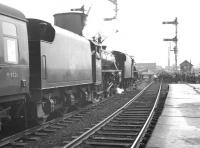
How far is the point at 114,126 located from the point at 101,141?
227 cm

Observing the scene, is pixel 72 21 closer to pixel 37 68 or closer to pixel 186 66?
pixel 37 68

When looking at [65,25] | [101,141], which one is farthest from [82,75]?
[101,141]

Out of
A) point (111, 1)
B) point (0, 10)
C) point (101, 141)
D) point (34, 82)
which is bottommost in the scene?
point (101, 141)

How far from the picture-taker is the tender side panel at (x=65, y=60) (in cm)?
1014

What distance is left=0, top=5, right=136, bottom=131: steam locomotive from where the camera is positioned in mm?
8000

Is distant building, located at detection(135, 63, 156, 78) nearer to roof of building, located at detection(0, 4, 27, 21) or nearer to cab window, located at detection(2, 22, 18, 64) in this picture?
roof of building, located at detection(0, 4, 27, 21)

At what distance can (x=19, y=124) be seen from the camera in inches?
398

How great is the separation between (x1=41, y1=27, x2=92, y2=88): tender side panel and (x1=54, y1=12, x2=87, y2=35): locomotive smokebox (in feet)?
3.51

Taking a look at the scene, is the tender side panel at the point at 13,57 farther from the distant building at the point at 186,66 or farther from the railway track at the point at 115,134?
the distant building at the point at 186,66

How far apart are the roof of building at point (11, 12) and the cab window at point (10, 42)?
0.73ft

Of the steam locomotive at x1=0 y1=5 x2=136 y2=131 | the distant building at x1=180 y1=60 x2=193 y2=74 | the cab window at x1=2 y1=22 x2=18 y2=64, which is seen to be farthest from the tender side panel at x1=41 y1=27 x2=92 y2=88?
the distant building at x1=180 y1=60 x2=193 y2=74

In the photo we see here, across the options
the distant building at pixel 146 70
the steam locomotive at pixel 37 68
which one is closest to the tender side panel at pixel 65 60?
the steam locomotive at pixel 37 68

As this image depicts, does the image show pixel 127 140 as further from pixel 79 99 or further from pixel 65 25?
pixel 65 25

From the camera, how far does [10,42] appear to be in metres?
8.08
